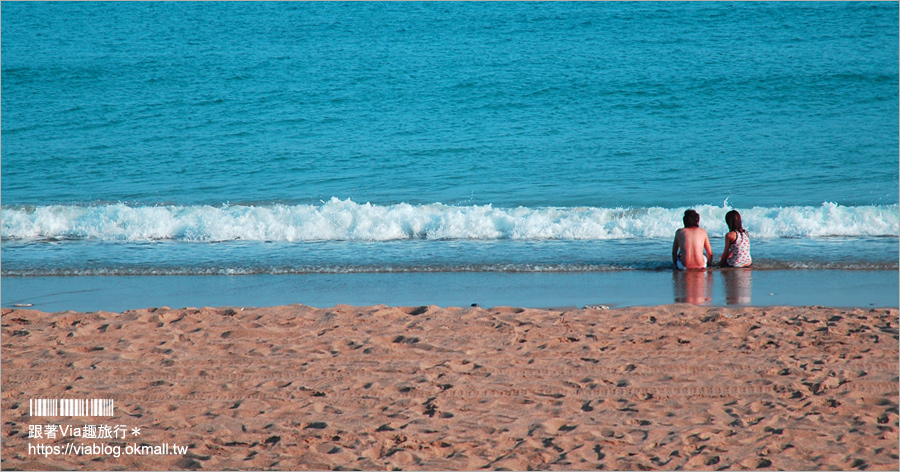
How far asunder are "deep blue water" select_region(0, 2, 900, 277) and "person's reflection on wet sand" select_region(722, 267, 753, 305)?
908 millimetres

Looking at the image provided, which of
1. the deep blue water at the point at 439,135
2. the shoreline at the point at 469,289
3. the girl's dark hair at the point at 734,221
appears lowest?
the shoreline at the point at 469,289

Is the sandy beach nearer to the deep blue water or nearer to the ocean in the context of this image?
the ocean

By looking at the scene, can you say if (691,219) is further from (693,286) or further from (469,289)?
(469,289)

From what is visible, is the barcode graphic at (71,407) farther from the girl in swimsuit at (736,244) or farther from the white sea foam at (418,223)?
the girl in swimsuit at (736,244)

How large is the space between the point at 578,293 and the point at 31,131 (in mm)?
17787

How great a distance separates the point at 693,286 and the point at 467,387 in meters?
3.84

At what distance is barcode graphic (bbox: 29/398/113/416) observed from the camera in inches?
153

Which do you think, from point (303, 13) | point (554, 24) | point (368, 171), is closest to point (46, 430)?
point (368, 171)

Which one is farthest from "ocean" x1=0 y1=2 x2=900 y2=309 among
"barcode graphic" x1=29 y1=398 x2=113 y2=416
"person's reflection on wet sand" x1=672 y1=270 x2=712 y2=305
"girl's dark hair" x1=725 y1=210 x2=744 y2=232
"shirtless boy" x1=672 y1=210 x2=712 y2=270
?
"barcode graphic" x1=29 y1=398 x2=113 y2=416

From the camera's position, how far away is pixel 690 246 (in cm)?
752

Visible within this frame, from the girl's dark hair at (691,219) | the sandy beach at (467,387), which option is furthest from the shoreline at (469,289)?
the sandy beach at (467,387)

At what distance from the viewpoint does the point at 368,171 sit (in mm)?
14961

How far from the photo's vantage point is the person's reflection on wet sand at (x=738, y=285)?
628 centimetres

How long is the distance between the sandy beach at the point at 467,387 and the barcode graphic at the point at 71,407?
58 millimetres
